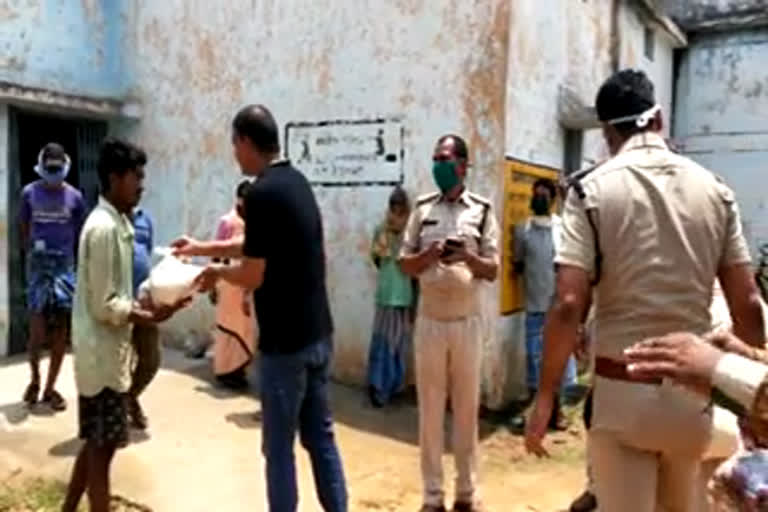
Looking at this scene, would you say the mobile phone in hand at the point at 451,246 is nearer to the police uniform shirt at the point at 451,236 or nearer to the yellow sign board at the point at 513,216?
the police uniform shirt at the point at 451,236

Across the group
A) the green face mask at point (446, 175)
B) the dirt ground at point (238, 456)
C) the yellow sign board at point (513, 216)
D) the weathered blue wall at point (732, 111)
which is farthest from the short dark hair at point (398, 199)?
the weathered blue wall at point (732, 111)

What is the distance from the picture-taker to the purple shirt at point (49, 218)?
6121 mm

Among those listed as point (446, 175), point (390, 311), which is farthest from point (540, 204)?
point (446, 175)

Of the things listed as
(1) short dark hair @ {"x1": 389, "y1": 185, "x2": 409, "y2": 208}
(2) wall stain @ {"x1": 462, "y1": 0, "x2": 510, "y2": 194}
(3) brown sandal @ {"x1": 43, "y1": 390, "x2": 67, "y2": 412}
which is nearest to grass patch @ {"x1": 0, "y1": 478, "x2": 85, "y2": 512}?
(3) brown sandal @ {"x1": 43, "y1": 390, "x2": 67, "y2": 412}

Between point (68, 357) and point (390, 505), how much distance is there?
3.82 m

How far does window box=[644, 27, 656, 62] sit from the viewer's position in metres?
10.7

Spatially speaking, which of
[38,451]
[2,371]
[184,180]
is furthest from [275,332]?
[184,180]

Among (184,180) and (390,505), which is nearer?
(390,505)

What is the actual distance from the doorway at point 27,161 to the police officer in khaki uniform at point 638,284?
17.3 ft

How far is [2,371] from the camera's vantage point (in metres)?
6.92

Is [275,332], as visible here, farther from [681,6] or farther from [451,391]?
[681,6]

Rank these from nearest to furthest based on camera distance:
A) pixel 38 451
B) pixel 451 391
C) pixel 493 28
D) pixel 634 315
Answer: pixel 634 315
pixel 451 391
pixel 38 451
pixel 493 28

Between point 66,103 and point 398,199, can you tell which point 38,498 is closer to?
point 398,199

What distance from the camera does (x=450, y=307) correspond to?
14.7 feet
